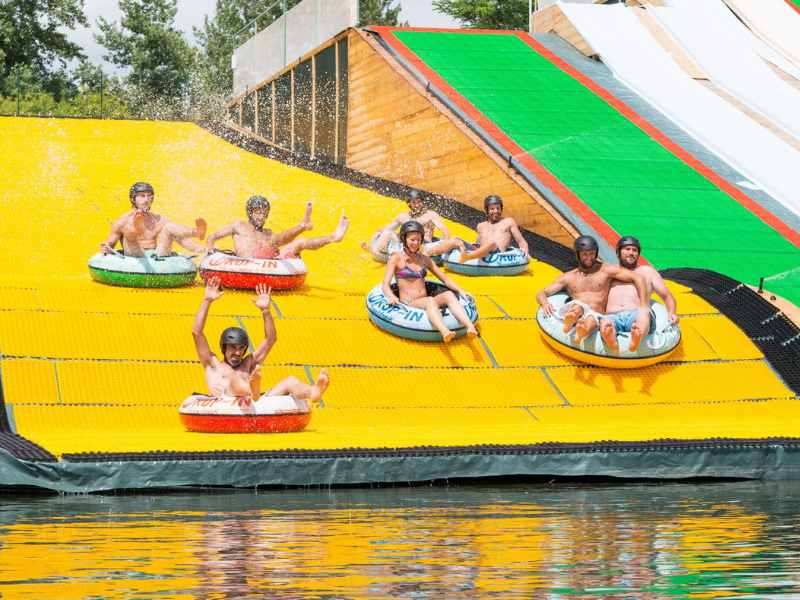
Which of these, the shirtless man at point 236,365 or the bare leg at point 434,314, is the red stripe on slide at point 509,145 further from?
the shirtless man at point 236,365

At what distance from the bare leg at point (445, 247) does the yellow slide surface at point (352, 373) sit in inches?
14.6

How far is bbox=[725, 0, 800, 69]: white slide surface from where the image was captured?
956 inches

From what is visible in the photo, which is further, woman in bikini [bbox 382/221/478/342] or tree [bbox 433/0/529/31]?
tree [bbox 433/0/529/31]

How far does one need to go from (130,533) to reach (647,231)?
1073 cm

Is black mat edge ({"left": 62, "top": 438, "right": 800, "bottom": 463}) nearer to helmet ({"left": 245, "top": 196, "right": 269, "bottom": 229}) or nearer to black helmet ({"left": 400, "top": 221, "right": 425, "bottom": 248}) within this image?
black helmet ({"left": 400, "top": 221, "right": 425, "bottom": 248})

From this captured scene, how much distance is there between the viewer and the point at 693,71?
22.7m

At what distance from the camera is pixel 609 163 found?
18.0 m

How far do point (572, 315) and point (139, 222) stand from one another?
4.16 metres

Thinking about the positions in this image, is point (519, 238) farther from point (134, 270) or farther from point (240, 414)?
point (240, 414)

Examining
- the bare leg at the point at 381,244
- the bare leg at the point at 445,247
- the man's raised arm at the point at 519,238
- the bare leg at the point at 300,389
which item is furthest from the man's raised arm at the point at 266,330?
the man's raised arm at the point at 519,238

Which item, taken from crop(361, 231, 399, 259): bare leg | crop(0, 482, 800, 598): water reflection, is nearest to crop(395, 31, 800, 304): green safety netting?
crop(361, 231, 399, 259): bare leg

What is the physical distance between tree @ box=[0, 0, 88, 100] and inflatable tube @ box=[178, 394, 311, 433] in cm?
3751

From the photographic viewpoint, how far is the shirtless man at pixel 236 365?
9312 mm

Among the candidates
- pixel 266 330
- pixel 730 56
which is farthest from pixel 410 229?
pixel 730 56
